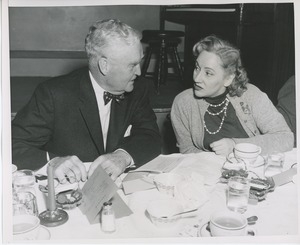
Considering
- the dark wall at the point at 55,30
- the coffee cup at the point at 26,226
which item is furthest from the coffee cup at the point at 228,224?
the dark wall at the point at 55,30

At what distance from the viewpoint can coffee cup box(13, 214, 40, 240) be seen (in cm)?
83

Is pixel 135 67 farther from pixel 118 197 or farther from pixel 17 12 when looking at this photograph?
pixel 17 12

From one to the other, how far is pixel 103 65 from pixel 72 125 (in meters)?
0.27

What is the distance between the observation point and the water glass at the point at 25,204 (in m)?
0.93

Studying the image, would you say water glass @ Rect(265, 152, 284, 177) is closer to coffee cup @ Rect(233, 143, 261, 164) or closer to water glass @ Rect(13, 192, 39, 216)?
coffee cup @ Rect(233, 143, 261, 164)

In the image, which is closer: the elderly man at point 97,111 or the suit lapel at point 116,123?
the elderly man at point 97,111

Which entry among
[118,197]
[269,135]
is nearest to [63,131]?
[118,197]

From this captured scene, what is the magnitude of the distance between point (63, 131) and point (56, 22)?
2.81 metres

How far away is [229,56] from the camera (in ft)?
5.29

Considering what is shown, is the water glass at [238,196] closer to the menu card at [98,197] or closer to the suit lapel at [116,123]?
the menu card at [98,197]

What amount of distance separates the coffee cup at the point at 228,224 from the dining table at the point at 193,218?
4cm

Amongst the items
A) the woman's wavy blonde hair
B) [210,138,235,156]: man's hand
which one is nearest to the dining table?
[210,138,235,156]: man's hand

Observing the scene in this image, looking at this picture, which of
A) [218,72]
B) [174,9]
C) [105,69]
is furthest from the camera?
→ [174,9]

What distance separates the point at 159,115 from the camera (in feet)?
9.51
